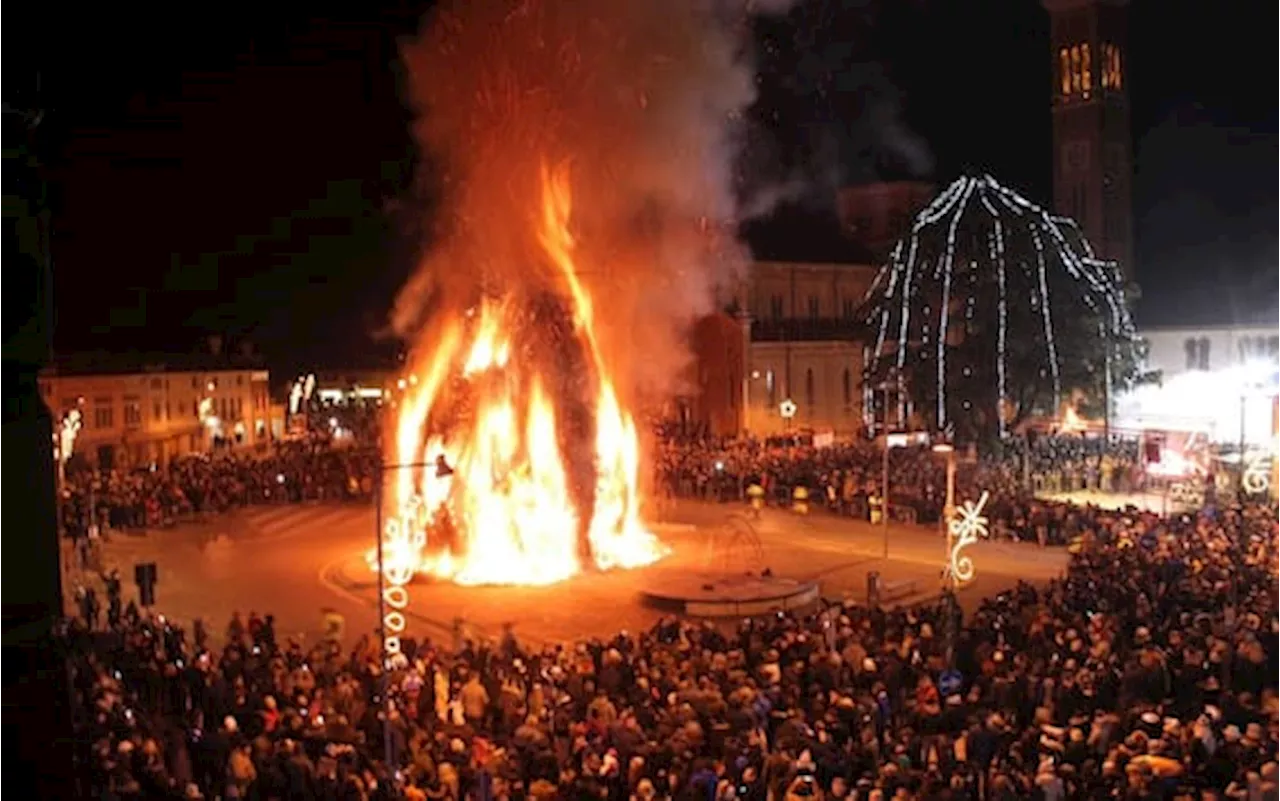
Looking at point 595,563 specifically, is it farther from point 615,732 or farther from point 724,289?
point 724,289

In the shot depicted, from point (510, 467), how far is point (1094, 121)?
61848mm

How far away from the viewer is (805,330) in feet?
260

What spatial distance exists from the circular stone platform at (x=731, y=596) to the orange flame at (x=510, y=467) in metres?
5.15

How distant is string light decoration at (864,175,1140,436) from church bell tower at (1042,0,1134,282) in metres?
32.1

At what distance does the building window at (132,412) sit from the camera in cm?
7062

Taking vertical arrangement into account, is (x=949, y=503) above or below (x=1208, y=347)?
below

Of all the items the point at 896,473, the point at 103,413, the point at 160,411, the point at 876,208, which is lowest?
the point at 896,473

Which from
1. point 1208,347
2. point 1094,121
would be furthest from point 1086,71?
point 1208,347

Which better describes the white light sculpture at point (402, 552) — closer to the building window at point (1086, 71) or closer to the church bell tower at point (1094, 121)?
the church bell tower at point (1094, 121)

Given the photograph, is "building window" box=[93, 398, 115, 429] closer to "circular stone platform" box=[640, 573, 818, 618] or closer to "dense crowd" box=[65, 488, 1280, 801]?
"circular stone platform" box=[640, 573, 818, 618]

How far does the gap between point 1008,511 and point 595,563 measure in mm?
12687

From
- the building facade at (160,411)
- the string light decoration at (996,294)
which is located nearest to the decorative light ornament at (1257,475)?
the string light decoration at (996,294)

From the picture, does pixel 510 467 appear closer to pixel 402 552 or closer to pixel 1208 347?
pixel 402 552

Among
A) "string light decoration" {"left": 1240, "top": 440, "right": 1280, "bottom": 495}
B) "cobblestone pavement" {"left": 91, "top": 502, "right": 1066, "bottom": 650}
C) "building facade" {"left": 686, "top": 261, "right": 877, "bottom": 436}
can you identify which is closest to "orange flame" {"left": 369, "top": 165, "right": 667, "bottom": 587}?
"cobblestone pavement" {"left": 91, "top": 502, "right": 1066, "bottom": 650}
